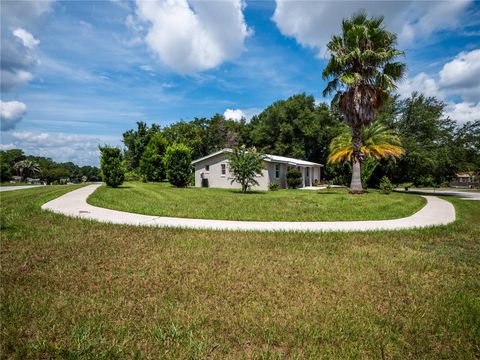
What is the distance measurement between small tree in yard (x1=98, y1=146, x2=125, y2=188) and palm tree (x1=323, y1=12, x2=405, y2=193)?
1568 centimetres

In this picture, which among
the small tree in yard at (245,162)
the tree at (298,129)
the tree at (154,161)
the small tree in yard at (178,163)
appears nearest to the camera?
the small tree in yard at (245,162)

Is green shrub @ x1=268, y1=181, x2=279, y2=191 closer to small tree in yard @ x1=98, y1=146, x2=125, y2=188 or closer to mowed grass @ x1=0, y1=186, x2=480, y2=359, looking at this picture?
small tree in yard @ x1=98, y1=146, x2=125, y2=188

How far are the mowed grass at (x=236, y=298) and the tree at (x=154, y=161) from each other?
28.3 metres

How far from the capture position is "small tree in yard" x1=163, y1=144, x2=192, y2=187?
24844 mm

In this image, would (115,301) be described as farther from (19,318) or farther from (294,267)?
(294,267)

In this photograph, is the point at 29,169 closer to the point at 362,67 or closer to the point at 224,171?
the point at 224,171

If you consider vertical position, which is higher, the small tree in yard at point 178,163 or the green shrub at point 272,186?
the small tree in yard at point 178,163

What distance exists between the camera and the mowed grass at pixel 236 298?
300 centimetres

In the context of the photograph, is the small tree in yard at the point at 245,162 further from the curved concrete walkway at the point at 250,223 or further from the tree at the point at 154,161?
the tree at the point at 154,161

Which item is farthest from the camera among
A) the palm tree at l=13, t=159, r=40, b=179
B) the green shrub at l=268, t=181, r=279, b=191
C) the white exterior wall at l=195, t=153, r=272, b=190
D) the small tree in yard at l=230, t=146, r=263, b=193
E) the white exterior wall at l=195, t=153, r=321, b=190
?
the palm tree at l=13, t=159, r=40, b=179

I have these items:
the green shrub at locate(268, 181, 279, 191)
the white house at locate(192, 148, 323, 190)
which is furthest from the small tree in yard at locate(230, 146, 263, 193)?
the white house at locate(192, 148, 323, 190)

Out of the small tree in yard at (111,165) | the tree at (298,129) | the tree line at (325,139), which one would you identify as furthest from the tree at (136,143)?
the small tree in yard at (111,165)

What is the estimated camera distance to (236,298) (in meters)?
4.01

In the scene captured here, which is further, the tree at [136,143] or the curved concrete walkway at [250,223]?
the tree at [136,143]
